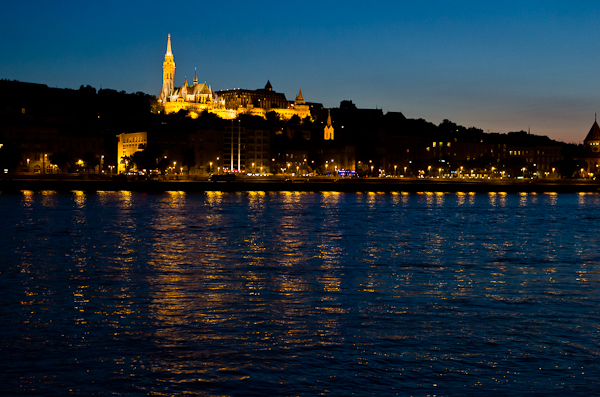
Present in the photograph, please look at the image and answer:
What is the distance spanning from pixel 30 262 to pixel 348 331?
13.4 meters

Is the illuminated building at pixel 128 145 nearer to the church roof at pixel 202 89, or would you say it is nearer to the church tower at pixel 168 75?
the church roof at pixel 202 89

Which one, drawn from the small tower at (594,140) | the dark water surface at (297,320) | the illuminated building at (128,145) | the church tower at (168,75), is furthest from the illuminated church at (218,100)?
the dark water surface at (297,320)

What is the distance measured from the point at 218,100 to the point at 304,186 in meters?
90.3

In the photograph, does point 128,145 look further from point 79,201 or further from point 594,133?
point 594,133

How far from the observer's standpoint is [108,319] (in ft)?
42.6

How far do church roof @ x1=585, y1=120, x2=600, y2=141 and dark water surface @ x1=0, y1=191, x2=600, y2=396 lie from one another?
15444 cm

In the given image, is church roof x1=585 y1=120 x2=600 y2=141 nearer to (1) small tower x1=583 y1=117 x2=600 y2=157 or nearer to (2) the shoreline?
(1) small tower x1=583 y1=117 x2=600 y2=157

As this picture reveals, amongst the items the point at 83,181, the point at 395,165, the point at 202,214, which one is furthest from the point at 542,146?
the point at 202,214

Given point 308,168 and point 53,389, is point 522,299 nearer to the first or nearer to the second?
point 53,389

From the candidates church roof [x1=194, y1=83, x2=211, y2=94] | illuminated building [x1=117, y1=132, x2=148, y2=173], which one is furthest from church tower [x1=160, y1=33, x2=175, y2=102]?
illuminated building [x1=117, y1=132, x2=148, y2=173]

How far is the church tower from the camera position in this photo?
191 m

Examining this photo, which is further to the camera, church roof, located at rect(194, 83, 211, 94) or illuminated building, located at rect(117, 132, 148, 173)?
church roof, located at rect(194, 83, 211, 94)

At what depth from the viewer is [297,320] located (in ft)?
42.4

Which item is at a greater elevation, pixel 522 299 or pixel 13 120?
Result: pixel 13 120
